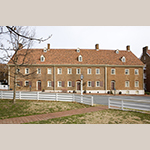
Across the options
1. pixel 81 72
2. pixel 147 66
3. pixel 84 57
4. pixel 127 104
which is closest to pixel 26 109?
pixel 127 104

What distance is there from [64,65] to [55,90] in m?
6.26

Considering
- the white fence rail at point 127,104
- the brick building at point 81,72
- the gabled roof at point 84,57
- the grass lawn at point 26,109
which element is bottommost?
the grass lawn at point 26,109

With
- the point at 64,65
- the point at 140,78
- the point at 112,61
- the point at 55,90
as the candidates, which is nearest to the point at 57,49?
the point at 64,65

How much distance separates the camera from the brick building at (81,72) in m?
28.6

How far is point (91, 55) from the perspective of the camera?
103ft

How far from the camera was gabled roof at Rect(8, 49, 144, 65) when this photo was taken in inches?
1153

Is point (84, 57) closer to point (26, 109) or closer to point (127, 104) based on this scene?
point (127, 104)

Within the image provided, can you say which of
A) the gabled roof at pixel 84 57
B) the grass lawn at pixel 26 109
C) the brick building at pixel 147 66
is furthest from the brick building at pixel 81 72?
the grass lawn at pixel 26 109

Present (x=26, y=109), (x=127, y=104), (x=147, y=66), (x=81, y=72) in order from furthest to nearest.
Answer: (x=147, y=66) → (x=81, y=72) → (x=26, y=109) → (x=127, y=104)

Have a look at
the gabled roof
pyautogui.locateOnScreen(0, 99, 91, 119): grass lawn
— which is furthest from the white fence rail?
the gabled roof

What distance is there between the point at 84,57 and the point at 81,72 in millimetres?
4182

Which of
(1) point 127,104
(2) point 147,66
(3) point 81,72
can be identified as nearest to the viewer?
(1) point 127,104

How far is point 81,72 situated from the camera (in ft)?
95.3

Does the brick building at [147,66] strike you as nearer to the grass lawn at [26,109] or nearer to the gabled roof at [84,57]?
the gabled roof at [84,57]
